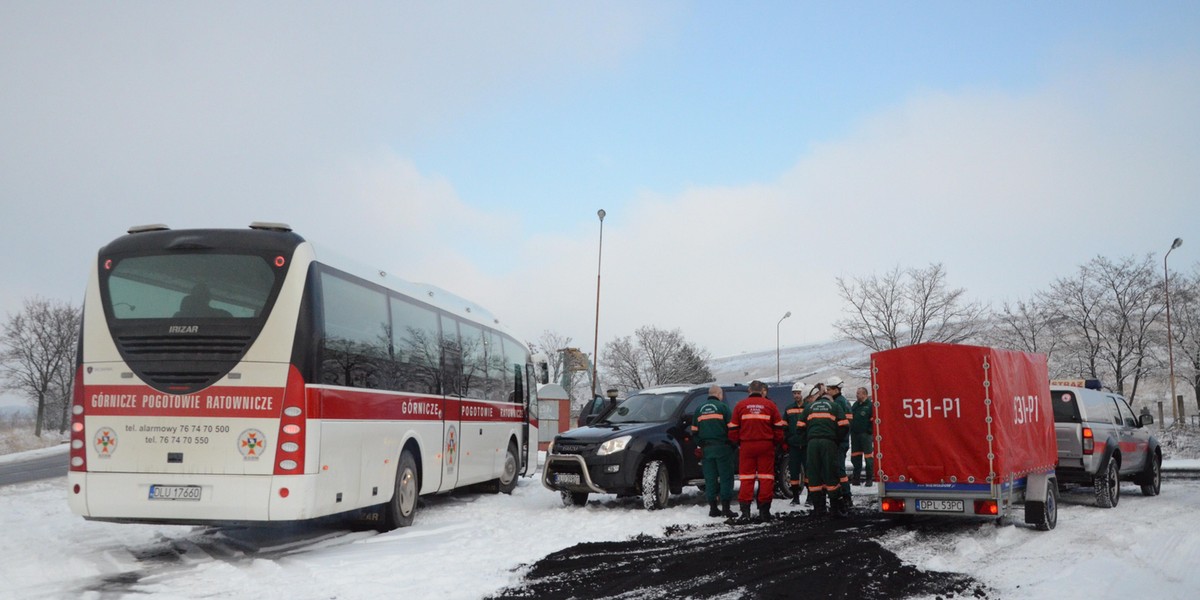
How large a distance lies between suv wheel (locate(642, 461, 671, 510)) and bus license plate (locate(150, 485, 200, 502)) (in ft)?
20.5

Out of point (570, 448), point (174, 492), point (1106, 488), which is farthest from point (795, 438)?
point (174, 492)

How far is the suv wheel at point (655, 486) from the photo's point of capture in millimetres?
12906

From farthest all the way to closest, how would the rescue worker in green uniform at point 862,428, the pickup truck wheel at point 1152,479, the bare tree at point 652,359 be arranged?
1. the bare tree at point 652,359
2. the pickup truck wheel at point 1152,479
3. the rescue worker in green uniform at point 862,428

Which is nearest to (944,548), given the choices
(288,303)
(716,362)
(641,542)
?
(641,542)

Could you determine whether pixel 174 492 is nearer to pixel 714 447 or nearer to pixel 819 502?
pixel 714 447

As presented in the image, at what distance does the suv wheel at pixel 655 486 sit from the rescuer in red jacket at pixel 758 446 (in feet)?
4.23

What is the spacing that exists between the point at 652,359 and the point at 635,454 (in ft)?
248

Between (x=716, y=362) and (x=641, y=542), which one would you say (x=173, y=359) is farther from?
(x=716, y=362)

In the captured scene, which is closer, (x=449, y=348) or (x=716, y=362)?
(x=449, y=348)

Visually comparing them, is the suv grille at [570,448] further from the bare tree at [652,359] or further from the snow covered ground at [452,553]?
the bare tree at [652,359]

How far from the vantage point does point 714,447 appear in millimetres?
12617

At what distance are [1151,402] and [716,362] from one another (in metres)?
96.7

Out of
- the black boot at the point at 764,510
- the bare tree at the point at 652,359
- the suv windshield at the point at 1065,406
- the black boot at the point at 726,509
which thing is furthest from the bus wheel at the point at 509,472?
the bare tree at the point at 652,359

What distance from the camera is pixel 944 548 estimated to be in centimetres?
967
